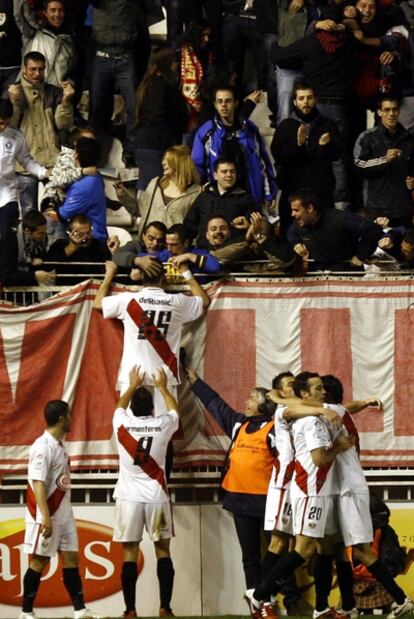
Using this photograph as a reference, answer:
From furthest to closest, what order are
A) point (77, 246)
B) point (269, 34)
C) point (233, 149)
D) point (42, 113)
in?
point (269, 34)
point (42, 113)
point (233, 149)
point (77, 246)

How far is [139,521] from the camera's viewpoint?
17047mm

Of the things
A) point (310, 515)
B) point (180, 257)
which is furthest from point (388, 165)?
point (310, 515)

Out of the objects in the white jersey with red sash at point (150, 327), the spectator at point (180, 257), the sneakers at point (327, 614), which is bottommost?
the sneakers at point (327, 614)

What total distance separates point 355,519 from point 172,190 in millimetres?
4488

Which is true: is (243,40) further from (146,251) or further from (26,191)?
(146,251)

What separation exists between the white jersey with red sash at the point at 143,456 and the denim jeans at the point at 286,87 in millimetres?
5460

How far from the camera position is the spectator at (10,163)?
731 inches

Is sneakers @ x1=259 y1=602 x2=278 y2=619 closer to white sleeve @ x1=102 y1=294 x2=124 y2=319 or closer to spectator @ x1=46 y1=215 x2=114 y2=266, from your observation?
white sleeve @ x1=102 y1=294 x2=124 y2=319

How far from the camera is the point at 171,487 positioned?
17.9 metres

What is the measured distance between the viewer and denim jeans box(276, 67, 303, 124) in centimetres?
2153

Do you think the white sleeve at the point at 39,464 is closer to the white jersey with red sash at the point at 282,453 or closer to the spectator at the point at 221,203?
the white jersey with red sash at the point at 282,453

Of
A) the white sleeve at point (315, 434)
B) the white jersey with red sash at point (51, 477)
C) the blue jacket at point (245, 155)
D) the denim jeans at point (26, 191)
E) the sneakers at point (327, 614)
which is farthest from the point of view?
the denim jeans at point (26, 191)

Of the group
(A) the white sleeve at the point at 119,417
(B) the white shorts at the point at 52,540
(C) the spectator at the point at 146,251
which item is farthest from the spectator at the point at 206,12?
(B) the white shorts at the point at 52,540

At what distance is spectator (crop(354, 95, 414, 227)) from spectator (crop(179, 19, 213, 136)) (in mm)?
1953
